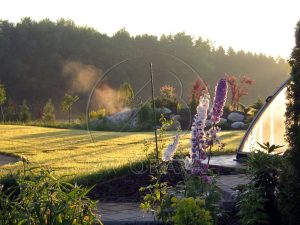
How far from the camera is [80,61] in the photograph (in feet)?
133

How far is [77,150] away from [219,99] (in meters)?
9.59

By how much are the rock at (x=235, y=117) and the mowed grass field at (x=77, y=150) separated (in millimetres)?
4850

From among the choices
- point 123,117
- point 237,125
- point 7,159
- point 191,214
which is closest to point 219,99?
point 191,214

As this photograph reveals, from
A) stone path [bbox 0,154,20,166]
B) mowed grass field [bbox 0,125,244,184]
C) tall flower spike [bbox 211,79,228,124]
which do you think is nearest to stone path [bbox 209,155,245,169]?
mowed grass field [bbox 0,125,244,184]

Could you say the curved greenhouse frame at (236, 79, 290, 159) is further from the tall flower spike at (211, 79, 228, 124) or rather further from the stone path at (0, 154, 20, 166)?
the stone path at (0, 154, 20, 166)

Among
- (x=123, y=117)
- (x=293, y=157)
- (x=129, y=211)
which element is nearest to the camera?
(x=293, y=157)

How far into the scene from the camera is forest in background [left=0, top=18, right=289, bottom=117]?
124ft

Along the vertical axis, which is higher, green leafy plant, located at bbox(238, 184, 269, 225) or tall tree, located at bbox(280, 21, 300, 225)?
tall tree, located at bbox(280, 21, 300, 225)

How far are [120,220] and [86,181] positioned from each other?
1.69m

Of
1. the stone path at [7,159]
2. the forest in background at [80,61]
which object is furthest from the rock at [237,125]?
the forest in background at [80,61]

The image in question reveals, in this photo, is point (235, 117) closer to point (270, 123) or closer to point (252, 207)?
point (270, 123)

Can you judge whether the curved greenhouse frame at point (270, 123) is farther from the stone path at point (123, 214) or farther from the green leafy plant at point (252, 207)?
the green leafy plant at point (252, 207)

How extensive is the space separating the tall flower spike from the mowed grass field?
3.28m

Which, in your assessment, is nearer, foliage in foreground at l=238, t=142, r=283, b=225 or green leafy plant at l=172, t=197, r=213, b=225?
green leafy plant at l=172, t=197, r=213, b=225
